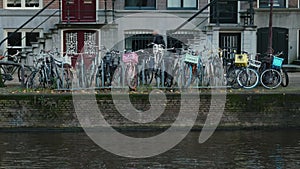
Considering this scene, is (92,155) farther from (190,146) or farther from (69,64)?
(69,64)

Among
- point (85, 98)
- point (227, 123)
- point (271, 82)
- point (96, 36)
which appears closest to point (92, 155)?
point (85, 98)

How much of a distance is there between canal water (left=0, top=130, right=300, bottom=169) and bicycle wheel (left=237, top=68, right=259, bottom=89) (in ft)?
7.35

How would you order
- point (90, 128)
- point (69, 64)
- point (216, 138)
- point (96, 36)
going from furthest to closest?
point (96, 36) < point (69, 64) < point (90, 128) < point (216, 138)

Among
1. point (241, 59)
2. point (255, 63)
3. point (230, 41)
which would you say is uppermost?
point (230, 41)

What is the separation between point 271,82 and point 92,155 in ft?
21.6

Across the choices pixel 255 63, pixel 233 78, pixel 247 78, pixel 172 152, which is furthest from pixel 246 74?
pixel 172 152

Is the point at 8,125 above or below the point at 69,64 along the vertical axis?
below

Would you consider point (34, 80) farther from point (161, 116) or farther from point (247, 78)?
point (247, 78)

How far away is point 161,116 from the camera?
15.1 m

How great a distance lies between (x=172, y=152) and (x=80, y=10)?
13.5m

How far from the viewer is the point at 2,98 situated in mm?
14977

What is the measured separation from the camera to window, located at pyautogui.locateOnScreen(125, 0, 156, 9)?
1016 inches

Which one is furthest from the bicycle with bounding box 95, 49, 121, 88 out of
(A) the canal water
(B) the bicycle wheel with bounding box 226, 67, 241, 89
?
(B) the bicycle wheel with bounding box 226, 67, 241, 89

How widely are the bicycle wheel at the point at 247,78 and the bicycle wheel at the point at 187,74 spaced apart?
1312 millimetres
